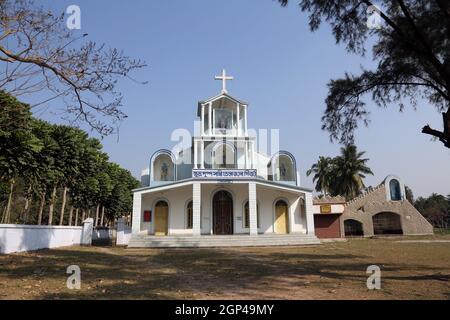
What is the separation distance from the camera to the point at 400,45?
9883mm

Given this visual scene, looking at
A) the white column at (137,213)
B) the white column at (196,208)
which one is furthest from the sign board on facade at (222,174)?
the white column at (137,213)

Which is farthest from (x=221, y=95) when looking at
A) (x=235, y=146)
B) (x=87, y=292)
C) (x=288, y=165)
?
(x=87, y=292)

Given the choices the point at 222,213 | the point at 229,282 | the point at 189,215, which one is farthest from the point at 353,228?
the point at 229,282

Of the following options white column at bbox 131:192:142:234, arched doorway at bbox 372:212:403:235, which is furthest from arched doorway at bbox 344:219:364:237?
white column at bbox 131:192:142:234

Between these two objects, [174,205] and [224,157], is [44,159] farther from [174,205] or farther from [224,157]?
[224,157]

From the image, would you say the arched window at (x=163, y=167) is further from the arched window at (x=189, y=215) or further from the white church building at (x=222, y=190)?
the arched window at (x=189, y=215)

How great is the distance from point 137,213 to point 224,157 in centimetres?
743

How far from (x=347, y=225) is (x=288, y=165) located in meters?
13.6

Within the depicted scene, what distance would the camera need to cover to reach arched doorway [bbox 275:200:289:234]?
26000 millimetres

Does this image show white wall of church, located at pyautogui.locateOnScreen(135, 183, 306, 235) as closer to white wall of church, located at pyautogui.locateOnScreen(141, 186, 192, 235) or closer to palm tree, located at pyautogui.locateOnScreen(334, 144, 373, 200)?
white wall of church, located at pyautogui.locateOnScreen(141, 186, 192, 235)

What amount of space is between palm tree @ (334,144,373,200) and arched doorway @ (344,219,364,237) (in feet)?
41.8

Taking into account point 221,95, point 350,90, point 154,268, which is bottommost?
point 154,268

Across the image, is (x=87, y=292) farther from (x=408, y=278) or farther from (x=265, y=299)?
(x=408, y=278)

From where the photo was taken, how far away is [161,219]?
82.8ft
